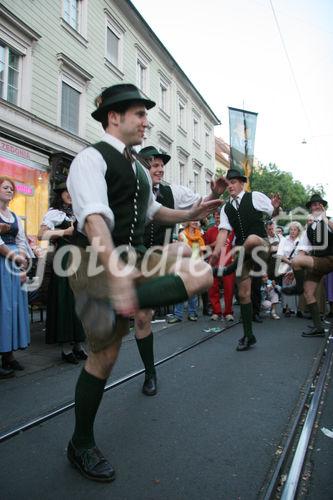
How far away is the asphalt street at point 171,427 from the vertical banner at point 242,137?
431 inches

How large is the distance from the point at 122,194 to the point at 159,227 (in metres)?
2.55

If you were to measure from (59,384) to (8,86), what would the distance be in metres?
10.0

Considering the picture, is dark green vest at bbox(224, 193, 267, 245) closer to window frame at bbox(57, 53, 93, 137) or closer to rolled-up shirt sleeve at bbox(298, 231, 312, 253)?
rolled-up shirt sleeve at bbox(298, 231, 312, 253)

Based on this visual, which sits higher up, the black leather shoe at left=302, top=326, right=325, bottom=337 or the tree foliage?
the tree foliage

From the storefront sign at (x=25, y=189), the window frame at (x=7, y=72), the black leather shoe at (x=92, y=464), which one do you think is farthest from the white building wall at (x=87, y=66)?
the black leather shoe at (x=92, y=464)

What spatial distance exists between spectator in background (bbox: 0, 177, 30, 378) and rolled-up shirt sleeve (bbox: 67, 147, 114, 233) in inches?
87.6

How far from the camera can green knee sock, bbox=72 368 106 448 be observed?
1938mm

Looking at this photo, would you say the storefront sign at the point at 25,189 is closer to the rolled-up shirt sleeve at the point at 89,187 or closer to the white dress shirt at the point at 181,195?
the white dress shirt at the point at 181,195

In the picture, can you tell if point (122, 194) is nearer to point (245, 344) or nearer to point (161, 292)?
point (161, 292)

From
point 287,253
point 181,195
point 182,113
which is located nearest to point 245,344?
point 181,195

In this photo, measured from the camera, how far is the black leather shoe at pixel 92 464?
187cm

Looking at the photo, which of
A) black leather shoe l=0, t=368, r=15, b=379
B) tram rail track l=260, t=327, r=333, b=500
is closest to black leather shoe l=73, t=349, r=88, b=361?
black leather shoe l=0, t=368, r=15, b=379

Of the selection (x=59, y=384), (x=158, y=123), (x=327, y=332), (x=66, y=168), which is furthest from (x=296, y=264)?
(x=158, y=123)

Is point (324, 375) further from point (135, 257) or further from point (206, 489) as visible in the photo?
point (135, 257)
